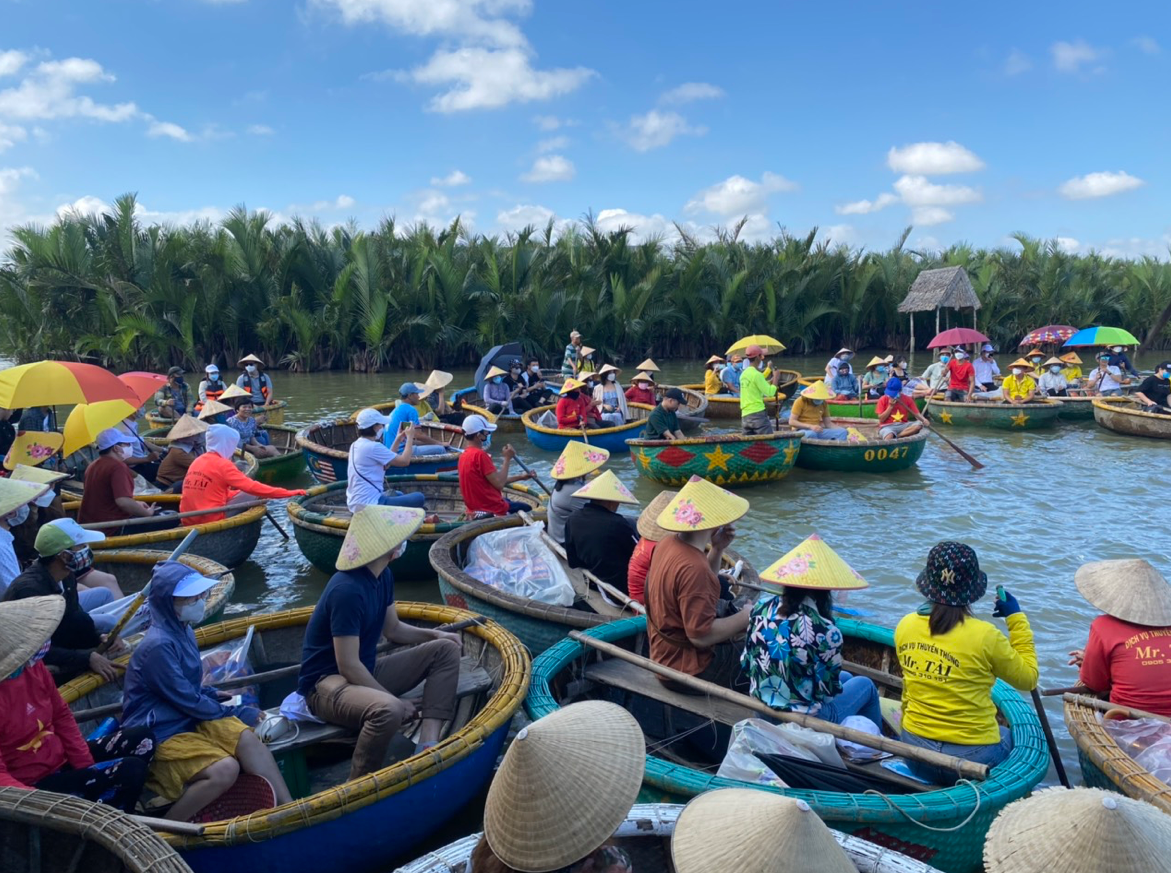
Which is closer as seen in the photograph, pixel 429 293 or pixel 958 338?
pixel 958 338

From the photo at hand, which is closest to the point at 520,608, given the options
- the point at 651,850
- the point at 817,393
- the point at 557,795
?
the point at 651,850

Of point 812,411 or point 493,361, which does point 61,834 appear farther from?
point 493,361

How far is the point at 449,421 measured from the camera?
543 inches

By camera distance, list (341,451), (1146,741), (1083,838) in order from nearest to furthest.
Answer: (1083,838) < (1146,741) < (341,451)

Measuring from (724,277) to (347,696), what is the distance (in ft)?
81.9

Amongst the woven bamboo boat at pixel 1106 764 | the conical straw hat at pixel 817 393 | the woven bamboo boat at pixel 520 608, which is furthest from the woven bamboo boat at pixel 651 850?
the conical straw hat at pixel 817 393

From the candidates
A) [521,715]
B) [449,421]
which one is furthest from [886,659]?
[449,421]

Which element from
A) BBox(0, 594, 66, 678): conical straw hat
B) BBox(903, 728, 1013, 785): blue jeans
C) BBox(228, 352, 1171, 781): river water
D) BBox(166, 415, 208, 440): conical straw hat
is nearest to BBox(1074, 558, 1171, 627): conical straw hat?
BBox(903, 728, 1013, 785): blue jeans

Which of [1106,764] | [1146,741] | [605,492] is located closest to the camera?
[1106,764]

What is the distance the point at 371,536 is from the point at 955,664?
271 centimetres

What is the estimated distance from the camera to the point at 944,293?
70.9ft

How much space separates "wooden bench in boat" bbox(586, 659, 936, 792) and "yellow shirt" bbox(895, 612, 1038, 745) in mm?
337

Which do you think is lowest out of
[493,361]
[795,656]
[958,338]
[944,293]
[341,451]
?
[341,451]

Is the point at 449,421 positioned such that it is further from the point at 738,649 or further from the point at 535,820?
the point at 535,820
